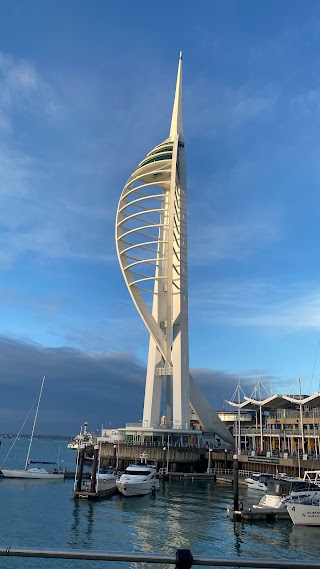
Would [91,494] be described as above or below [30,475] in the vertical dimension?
below

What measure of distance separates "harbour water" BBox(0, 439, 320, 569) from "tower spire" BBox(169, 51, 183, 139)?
5570cm

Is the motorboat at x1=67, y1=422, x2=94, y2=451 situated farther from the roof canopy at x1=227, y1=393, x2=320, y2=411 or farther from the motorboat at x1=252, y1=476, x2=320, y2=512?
the roof canopy at x1=227, y1=393, x2=320, y2=411

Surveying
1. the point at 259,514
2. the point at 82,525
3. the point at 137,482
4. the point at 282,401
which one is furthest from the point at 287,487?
the point at 282,401

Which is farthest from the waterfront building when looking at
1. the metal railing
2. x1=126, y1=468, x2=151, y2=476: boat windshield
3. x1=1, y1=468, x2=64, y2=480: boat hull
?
the metal railing

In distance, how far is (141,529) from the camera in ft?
86.4

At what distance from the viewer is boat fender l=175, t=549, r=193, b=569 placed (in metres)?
2.83

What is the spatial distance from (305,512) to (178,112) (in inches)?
2585

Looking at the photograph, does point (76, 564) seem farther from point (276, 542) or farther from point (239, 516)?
point (239, 516)

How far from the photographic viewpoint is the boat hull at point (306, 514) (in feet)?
93.5

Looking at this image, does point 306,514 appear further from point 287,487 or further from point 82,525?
point 82,525

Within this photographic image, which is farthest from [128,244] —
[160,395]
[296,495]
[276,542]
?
[276,542]

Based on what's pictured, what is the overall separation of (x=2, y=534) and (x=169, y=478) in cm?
2951

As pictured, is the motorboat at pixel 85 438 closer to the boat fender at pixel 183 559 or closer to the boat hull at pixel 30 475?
the boat hull at pixel 30 475

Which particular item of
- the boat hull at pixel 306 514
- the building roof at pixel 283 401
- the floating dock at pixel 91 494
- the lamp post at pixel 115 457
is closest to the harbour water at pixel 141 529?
the boat hull at pixel 306 514
